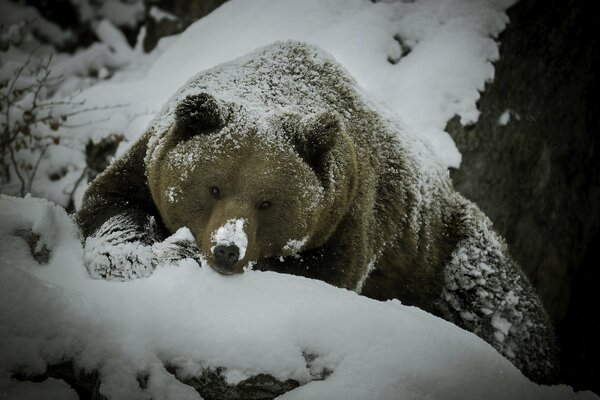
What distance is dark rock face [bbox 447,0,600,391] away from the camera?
18.9 feet

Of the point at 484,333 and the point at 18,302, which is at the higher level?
the point at 18,302

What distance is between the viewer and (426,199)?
386cm

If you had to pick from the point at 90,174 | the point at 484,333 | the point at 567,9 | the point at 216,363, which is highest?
the point at 567,9

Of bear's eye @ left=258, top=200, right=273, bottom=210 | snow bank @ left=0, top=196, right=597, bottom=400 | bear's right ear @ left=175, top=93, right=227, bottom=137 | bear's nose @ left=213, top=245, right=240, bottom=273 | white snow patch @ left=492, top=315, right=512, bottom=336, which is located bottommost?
white snow patch @ left=492, top=315, right=512, bottom=336

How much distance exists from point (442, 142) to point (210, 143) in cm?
306

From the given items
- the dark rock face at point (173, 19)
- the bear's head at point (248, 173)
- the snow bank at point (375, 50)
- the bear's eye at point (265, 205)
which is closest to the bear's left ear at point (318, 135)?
the bear's head at point (248, 173)

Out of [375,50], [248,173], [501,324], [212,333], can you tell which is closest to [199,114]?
[248,173]

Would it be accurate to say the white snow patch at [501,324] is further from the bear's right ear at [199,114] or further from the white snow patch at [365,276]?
the bear's right ear at [199,114]

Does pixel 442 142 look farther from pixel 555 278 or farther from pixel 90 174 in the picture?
pixel 90 174

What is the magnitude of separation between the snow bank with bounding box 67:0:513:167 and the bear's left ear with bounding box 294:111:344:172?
8.17 ft

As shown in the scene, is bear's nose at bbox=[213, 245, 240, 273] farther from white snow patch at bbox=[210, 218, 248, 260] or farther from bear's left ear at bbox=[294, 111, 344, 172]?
bear's left ear at bbox=[294, 111, 344, 172]

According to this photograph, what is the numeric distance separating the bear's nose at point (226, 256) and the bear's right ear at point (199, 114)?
0.80m

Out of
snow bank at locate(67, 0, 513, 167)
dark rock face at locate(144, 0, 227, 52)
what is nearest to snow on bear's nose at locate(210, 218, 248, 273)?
snow bank at locate(67, 0, 513, 167)

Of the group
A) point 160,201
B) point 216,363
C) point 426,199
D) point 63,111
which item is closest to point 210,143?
point 160,201
